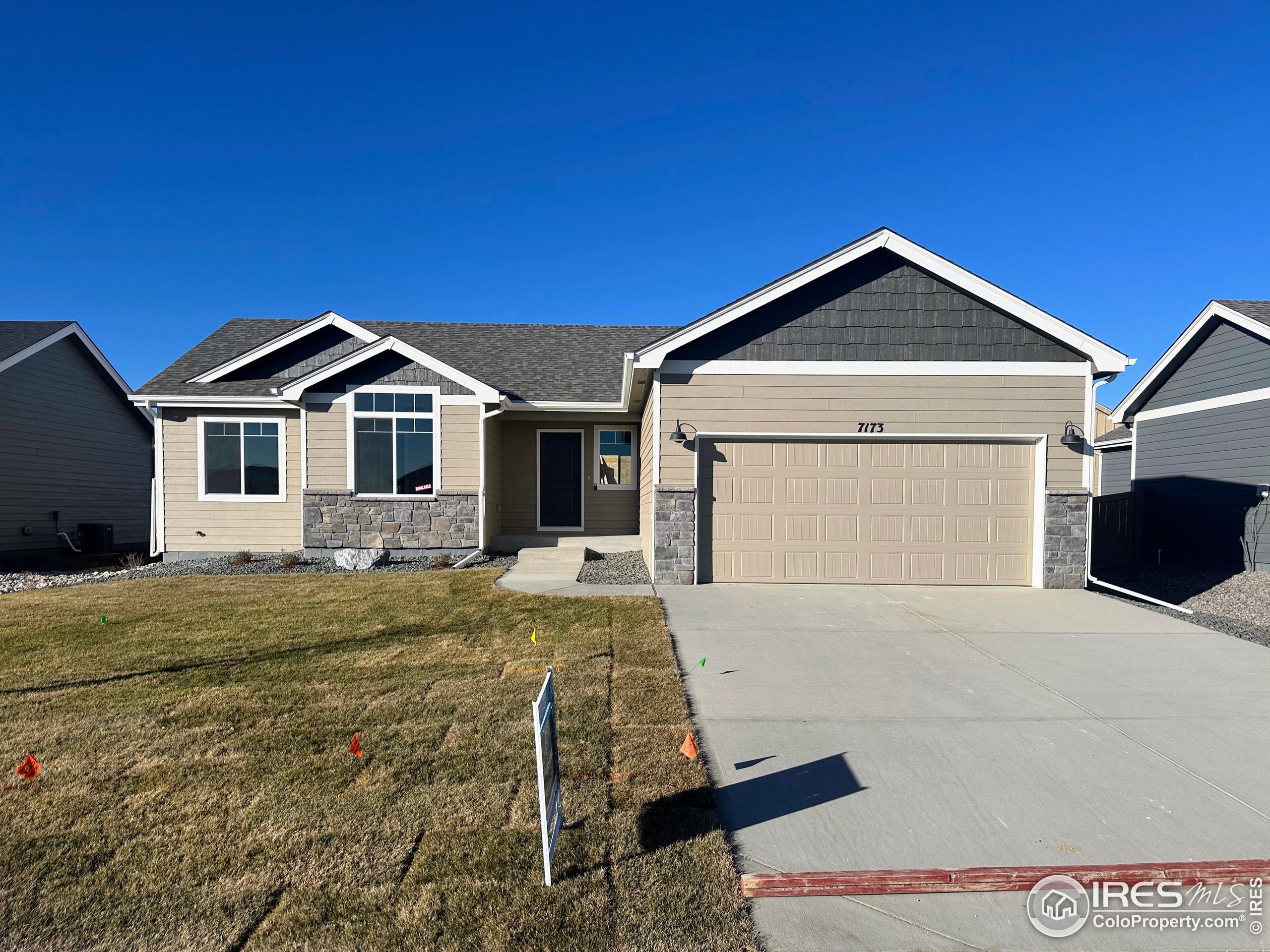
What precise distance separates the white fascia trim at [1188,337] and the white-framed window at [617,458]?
10.5 m

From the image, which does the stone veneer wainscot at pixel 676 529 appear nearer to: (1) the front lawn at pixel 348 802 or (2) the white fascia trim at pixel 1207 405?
(1) the front lawn at pixel 348 802

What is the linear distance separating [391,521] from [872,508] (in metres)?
8.02

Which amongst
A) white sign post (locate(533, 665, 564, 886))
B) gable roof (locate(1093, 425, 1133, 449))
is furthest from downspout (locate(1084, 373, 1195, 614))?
white sign post (locate(533, 665, 564, 886))

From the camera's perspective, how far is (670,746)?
3910 mm

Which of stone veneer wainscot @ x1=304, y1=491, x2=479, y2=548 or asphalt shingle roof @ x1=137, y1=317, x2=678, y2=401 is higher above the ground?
asphalt shingle roof @ x1=137, y1=317, x2=678, y2=401

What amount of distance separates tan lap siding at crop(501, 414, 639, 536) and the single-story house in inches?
393

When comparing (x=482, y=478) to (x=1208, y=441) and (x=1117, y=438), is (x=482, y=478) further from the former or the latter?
(x=1117, y=438)

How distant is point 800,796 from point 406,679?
10.3 ft

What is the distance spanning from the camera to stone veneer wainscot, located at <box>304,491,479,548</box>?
11.8 meters

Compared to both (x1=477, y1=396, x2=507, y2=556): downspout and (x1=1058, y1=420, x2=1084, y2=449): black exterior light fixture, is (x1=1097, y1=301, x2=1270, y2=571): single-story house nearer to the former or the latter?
(x1=1058, y1=420, x2=1084, y2=449): black exterior light fixture

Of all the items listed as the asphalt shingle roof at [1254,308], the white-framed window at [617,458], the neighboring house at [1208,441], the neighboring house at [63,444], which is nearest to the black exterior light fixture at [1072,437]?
the neighboring house at [1208,441]

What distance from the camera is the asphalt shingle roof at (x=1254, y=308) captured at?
36.9ft

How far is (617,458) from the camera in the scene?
44.4 feet

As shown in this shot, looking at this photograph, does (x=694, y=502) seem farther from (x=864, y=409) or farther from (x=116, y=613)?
(x=116, y=613)
